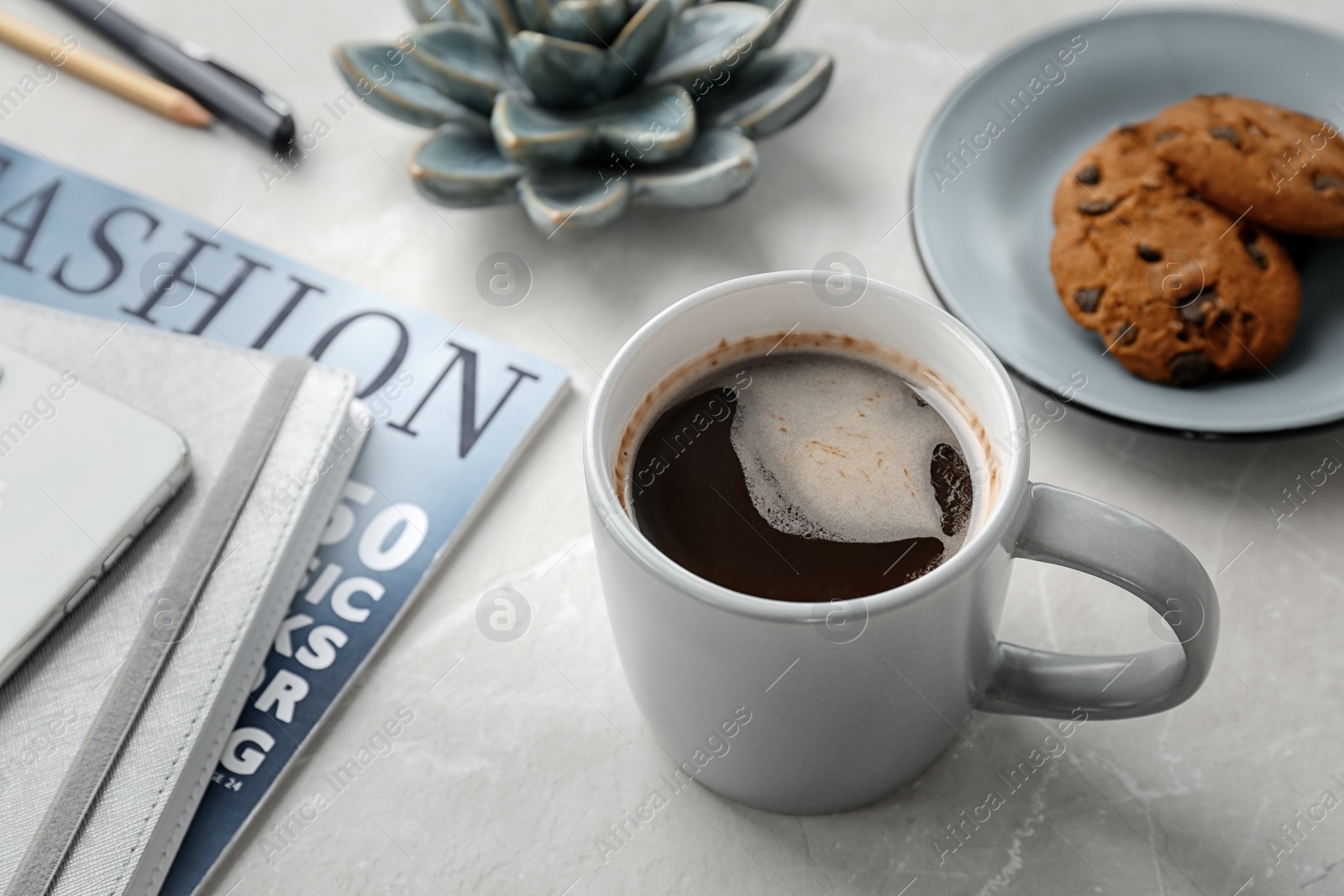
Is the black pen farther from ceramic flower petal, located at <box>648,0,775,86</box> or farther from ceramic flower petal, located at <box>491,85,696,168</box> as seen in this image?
ceramic flower petal, located at <box>648,0,775,86</box>

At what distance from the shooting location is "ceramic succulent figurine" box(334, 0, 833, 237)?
0.83 metres

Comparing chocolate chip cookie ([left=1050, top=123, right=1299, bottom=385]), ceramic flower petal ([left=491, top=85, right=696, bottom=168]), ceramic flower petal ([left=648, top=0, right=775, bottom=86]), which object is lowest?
chocolate chip cookie ([left=1050, top=123, right=1299, bottom=385])

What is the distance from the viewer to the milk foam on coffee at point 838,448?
58cm

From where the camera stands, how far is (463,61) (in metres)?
0.88

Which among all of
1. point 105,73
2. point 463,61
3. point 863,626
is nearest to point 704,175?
point 463,61

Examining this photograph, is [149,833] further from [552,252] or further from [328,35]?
[328,35]

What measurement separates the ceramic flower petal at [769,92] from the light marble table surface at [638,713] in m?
0.08

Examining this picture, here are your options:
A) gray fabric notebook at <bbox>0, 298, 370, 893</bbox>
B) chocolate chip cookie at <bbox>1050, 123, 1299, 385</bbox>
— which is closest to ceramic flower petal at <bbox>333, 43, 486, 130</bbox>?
gray fabric notebook at <bbox>0, 298, 370, 893</bbox>

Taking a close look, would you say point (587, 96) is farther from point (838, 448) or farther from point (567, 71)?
point (838, 448)

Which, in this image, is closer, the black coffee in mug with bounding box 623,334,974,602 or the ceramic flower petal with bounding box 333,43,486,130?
the black coffee in mug with bounding box 623,334,974,602

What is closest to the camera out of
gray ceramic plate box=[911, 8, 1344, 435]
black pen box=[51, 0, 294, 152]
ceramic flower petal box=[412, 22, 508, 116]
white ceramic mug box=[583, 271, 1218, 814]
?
white ceramic mug box=[583, 271, 1218, 814]

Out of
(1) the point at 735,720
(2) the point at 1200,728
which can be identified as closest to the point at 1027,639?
(2) the point at 1200,728

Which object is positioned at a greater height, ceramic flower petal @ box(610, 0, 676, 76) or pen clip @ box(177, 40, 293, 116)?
ceramic flower petal @ box(610, 0, 676, 76)

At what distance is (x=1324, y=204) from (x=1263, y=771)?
0.40 m
